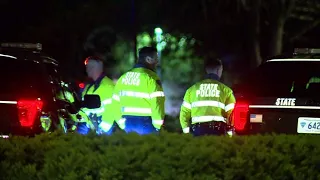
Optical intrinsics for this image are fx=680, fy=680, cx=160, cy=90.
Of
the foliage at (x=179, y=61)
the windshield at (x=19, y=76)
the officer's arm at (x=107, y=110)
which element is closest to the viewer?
the windshield at (x=19, y=76)

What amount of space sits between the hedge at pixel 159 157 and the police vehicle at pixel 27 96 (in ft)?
5.04

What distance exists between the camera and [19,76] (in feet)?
21.8

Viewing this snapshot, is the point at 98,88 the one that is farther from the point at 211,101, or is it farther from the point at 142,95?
the point at 211,101

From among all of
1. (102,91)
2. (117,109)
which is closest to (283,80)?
(117,109)

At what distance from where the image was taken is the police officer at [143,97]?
7.03m

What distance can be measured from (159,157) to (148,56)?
2.81 m

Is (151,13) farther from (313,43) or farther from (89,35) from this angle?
(313,43)

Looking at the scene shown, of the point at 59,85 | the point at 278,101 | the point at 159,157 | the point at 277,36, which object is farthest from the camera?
the point at 277,36

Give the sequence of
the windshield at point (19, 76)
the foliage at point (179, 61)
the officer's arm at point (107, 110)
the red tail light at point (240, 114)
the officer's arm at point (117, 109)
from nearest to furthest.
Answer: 1. the windshield at point (19, 76)
2. the officer's arm at point (117, 109)
3. the red tail light at point (240, 114)
4. the officer's arm at point (107, 110)
5. the foliage at point (179, 61)

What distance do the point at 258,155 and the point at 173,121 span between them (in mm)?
14044

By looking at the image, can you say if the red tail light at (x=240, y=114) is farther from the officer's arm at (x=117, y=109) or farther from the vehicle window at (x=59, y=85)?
the vehicle window at (x=59, y=85)

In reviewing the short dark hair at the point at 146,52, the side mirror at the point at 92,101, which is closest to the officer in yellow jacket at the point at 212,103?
the short dark hair at the point at 146,52

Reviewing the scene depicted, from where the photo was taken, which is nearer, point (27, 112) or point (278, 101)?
point (27, 112)

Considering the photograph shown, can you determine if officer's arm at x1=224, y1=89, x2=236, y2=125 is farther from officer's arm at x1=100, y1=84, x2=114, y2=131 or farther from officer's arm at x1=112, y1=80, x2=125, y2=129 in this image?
officer's arm at x1=100, y1=84, x2=114, y2=131
